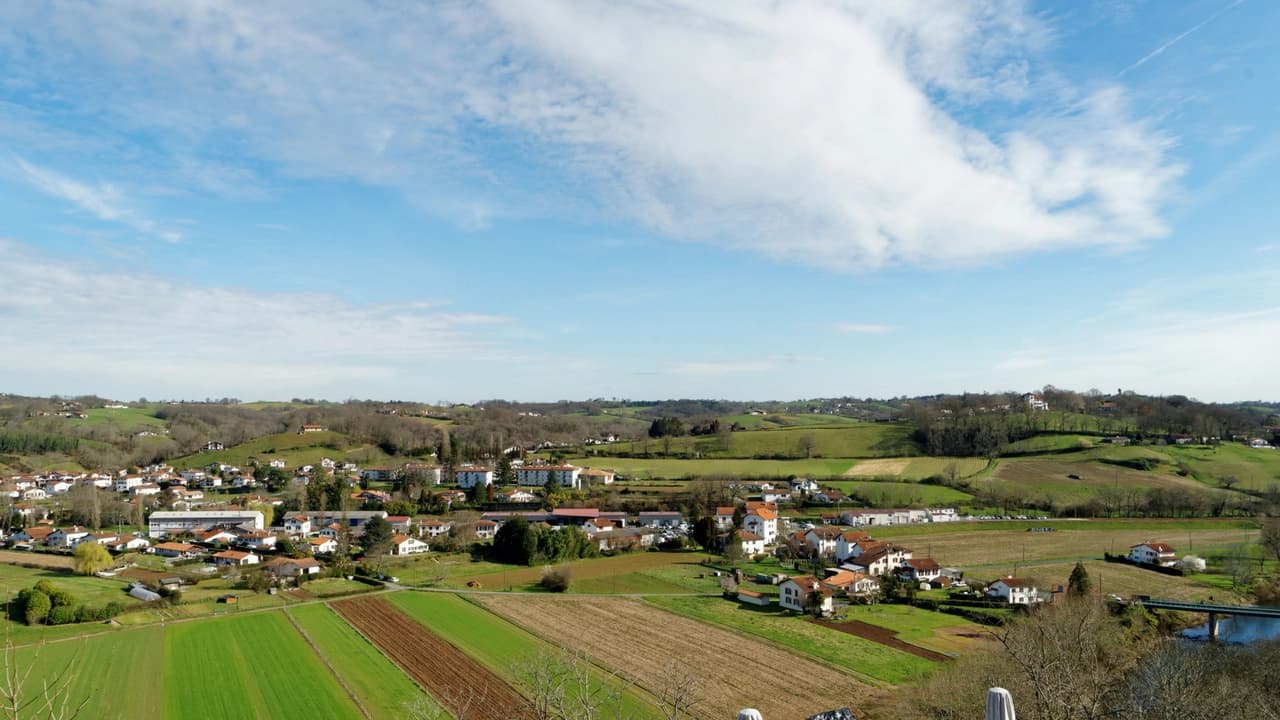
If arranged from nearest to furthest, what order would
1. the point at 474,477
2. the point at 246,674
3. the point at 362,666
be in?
the point at 246,674, the point at 362,666, the point at 474,477

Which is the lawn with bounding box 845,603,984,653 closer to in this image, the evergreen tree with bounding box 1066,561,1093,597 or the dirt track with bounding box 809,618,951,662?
the dirt track with bounding box 809,618,951,662

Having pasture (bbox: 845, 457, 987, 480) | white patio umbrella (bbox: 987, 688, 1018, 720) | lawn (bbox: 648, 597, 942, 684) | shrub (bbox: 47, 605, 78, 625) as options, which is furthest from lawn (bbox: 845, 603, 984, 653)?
pasture (bbox: 845, 457, 987, 480)

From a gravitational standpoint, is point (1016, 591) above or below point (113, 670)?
above

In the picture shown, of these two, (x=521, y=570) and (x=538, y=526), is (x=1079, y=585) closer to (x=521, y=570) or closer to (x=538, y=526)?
(x=521, y=570)

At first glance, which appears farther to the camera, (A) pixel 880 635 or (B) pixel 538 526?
(B) pixel 538 526

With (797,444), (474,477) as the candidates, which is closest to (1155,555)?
(797,444)

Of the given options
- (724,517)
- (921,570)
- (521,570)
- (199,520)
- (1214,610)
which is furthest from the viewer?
(199,520)
